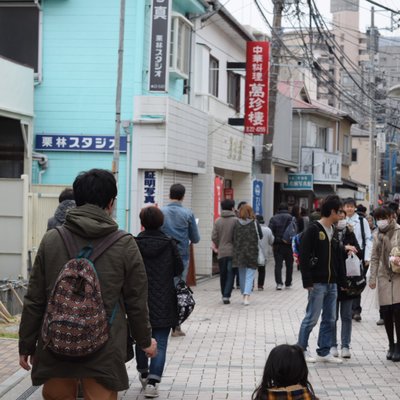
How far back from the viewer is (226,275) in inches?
610

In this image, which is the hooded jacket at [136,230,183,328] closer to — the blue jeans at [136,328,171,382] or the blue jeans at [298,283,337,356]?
the blue jeans at [136,328,171,382]

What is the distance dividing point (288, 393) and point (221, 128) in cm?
1880

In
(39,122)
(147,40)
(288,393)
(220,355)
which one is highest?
(147,40)

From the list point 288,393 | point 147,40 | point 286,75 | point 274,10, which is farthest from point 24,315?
point 286,75

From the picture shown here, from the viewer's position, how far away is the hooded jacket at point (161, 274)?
752 centimetres

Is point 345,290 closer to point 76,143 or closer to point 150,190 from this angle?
point 150,190

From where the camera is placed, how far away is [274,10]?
24062 mm

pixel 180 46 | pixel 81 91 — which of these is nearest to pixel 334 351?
pixel 81 91

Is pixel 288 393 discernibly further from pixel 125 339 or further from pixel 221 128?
pixel 221 128

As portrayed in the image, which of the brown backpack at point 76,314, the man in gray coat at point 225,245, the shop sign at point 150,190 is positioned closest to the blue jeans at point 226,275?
the man in gray coat at point 225,245

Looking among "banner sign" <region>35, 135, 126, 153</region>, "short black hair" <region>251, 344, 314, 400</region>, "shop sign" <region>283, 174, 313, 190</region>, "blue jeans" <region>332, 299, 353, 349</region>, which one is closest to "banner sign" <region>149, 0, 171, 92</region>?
"banner sign" <region>35, 135, 126, 153</region>

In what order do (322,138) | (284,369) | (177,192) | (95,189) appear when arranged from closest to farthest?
(284,369)
(95,189)
(177,192)
(322,138)

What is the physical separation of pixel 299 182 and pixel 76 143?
18.1 meters

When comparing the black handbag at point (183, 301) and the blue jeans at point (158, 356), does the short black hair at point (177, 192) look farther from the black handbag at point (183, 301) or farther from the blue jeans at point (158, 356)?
the blue jeans at point (158, 356)
